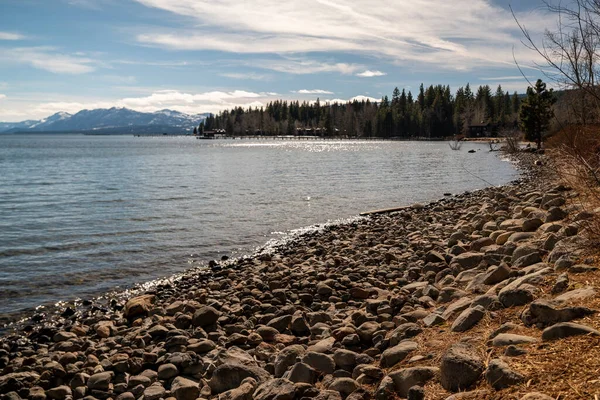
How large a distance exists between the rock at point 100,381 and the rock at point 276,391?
104 inches

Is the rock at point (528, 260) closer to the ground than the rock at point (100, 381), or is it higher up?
higher up

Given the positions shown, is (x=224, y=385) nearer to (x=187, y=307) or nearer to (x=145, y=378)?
(x=145, y=378)

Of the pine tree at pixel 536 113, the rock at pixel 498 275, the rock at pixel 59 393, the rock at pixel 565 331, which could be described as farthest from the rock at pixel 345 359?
the pine tree at pixel 536 113

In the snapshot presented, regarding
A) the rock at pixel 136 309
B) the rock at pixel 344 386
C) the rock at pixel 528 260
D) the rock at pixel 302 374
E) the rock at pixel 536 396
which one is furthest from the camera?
the rock at pixel 136 309

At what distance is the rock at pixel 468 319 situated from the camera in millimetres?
5746

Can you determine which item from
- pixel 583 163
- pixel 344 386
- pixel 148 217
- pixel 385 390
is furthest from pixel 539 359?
pixel 148 217

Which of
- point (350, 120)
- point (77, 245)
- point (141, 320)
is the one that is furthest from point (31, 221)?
point (350, 120)

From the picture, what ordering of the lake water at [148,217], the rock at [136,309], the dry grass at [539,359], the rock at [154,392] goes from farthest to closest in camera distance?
the lake water at [148,217] < the rock at [136,309] < the rock at [154,392] < the dry grass at [539,359]

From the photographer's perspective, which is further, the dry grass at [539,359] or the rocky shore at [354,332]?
the rocky shore at [354,332]

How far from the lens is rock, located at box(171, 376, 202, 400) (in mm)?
5961

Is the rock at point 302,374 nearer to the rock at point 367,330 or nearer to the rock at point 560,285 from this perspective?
the rock at point 367,330

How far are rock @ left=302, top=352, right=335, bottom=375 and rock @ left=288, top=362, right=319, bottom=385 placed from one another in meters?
0.15

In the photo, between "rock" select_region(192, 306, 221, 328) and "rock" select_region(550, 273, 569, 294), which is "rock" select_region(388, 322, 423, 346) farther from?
"rock" select_region(192, 306, 221, 328)

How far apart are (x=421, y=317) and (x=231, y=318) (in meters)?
3.71
